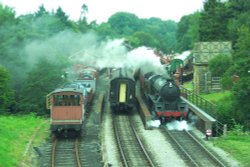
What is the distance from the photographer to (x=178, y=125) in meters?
29.7

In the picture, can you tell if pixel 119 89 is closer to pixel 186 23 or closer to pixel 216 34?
pixel 216 34

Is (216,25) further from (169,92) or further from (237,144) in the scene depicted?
(237,144)

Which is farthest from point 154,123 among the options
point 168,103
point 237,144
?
point 237,144

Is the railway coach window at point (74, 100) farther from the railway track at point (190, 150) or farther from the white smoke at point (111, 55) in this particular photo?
the white smoke at point (111, 55)

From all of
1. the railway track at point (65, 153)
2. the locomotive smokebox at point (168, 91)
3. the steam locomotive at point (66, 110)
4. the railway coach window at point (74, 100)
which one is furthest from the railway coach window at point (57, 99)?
the locomotive smokebox at point (168, 91)

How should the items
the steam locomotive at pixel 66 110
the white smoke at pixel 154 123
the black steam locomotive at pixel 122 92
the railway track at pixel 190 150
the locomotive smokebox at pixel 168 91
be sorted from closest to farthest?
the railway track at pixel 190 150 < the steam locomotive at pixel 66 110 < the white smoke at pixel 154 123 < the locomotive smokebox at pixel 168 91 < the black steam locomotive at pixel 122 92

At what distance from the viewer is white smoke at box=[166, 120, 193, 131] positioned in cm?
2931

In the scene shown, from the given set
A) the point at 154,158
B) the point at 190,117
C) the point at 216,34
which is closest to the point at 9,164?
the point at 154,158

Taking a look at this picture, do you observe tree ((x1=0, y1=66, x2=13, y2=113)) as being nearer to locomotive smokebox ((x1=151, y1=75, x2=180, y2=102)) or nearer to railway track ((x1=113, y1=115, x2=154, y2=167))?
railway track ((x1=113, y1=115, x2=154, y2=167))

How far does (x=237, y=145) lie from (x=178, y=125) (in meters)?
6.94

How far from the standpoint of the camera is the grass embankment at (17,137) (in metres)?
19.0

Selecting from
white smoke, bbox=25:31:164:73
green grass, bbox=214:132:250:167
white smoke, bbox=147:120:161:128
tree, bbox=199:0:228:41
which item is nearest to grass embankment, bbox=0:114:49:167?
white smoke, bbox=147:120:161:128

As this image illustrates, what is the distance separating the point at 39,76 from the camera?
1555 inches

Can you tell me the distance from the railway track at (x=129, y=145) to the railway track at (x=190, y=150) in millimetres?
1783
